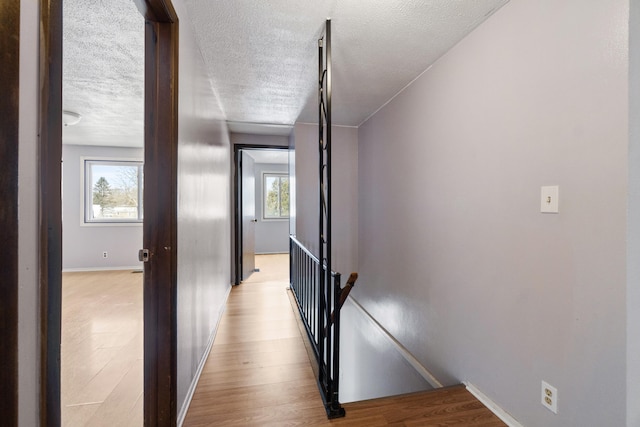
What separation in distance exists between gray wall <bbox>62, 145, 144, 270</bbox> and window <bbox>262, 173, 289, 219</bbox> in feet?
8.81

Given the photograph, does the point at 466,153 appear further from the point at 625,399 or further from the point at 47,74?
the point at 47,74

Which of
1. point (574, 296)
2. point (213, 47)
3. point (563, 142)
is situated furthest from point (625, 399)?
point (213, 47)

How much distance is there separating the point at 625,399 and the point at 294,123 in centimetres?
342

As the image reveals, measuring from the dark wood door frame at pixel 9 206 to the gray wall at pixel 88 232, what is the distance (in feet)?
Answer: 16.9

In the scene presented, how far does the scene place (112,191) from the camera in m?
4.91

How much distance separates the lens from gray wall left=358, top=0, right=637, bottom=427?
3.41ft

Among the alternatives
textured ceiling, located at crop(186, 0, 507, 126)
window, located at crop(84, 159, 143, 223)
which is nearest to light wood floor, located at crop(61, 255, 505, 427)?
textured ceiling, located at crop(186, 0, 507, 126)

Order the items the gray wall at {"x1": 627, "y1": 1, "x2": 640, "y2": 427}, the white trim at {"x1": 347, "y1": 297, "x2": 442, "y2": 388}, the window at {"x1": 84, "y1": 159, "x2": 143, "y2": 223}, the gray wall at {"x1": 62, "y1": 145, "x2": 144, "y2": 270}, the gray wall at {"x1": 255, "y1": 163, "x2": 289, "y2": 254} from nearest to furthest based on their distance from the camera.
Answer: the gray wall at {"x1": 627, "y1": 1, "x2": 640, "y2": 427} → the white trim at {"x1": 347, "y1": 297, "x2": 442, "y2": 388} → the gray wall at {"x1": 62, "y1": 145, "x2": 144, "y2": 270} → the window at {"x1": 84, "y1": 159, "x2": 143, "y2": 223} → the gray wall at {"x1": 255, "y1": 163, "x2": 289, "y2": 254}

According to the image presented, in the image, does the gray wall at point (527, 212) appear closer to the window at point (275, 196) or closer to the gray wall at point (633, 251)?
the gray wall at point (633, 251)

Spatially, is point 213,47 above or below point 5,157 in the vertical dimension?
above

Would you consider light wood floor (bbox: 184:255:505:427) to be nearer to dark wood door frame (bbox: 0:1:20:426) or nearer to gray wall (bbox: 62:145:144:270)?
dark wood door frame (bbox: 0:1:20:426)

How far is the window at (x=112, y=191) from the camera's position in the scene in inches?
189

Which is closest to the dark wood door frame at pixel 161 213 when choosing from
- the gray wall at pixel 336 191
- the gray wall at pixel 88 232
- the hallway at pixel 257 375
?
the hallway at pixel 257 375

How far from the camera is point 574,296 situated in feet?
3.75
